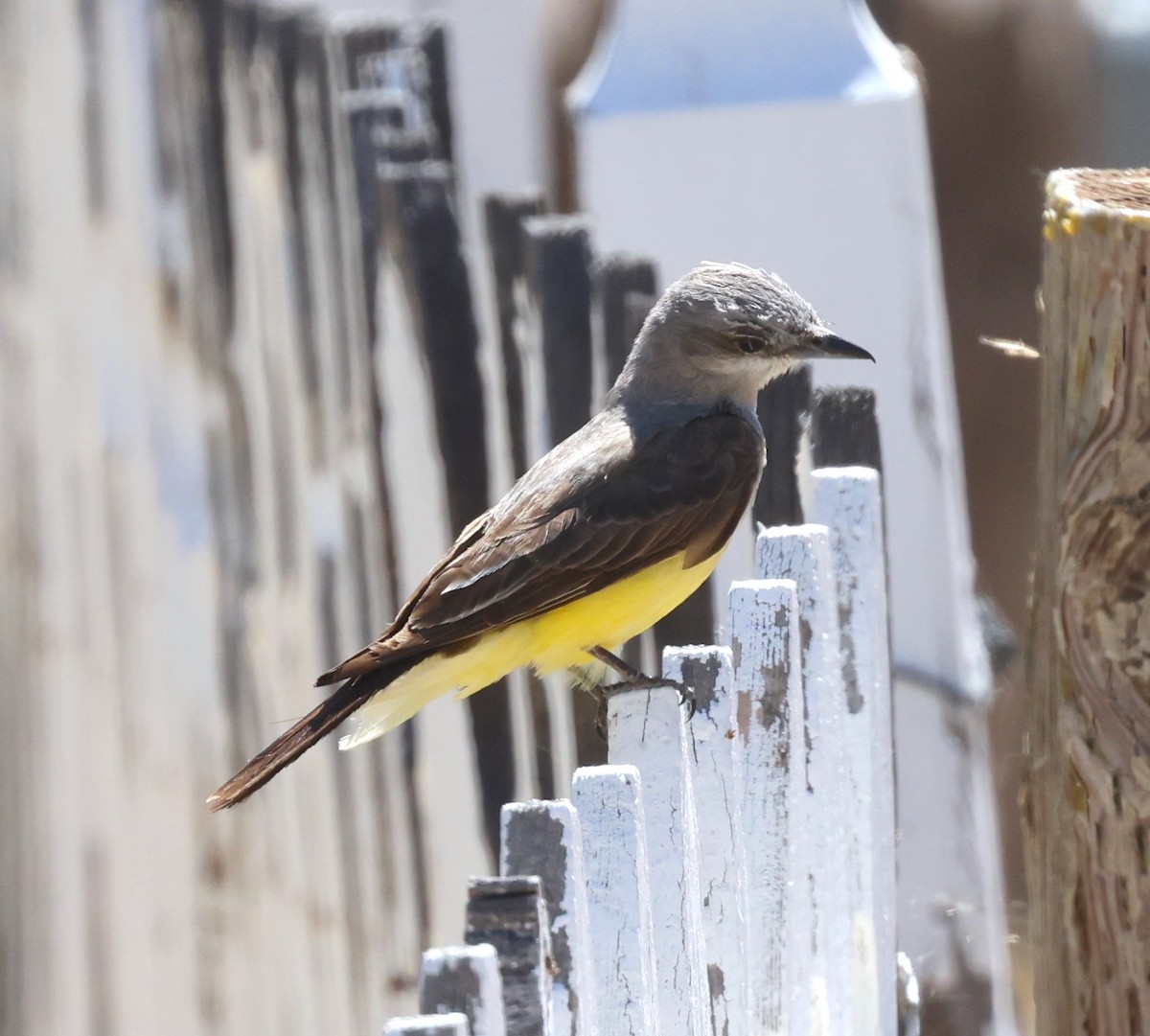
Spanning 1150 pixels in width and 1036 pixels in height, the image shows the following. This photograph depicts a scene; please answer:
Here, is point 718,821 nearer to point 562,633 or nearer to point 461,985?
point 461,985

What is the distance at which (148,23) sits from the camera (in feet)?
13.4

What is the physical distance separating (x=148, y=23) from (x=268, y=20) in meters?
0.28

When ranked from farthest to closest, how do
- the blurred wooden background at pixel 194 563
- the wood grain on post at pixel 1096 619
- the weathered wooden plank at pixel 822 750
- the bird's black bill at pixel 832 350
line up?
1. the blurred wooden background at pixel 194 563
2. the bird's black bill at pixel 832 350
3. the weathered wooden plank at pixel 822 750
4. the wood grain on post at pixel 1096 619

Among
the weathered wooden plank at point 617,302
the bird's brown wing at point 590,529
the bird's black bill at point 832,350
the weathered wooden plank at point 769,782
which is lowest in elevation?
the weathered wooden plank at point 769,782

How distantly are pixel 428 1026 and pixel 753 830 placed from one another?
3.77 ft

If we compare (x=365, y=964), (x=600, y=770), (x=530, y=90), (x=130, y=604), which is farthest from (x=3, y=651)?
(x=530, y=90)

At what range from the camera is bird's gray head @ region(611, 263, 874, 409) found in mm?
3479

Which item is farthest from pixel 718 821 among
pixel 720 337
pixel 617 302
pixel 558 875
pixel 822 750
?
pixel 617 302

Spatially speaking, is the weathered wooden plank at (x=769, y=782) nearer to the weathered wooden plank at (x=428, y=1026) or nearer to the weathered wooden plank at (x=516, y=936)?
the weathered wooden plank at (x=516, y=936)

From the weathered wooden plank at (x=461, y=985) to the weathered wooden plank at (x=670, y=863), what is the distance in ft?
1.97

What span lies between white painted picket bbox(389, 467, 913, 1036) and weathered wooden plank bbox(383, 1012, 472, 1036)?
0.08 m

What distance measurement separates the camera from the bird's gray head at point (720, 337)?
3.48 m

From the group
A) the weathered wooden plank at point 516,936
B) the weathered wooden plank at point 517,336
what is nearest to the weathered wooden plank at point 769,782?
the weathered wooden plank at point 516,936

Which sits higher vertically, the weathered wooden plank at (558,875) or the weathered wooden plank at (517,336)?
the weathered wooden plank at (517,336)
